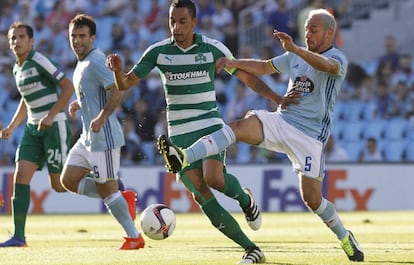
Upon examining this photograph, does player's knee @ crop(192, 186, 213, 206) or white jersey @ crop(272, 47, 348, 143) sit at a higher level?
white jersey @ crop(272, 47, 348, 143)

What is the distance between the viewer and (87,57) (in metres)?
11.7

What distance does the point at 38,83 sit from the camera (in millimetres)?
12688

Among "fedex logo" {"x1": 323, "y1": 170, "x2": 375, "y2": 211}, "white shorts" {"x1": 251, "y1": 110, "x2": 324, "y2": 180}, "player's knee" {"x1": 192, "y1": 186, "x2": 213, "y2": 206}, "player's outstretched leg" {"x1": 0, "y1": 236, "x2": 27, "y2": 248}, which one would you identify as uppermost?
"white shorts" {"x1": 251, "y1": 110, "x2": 324, "y2": 180}

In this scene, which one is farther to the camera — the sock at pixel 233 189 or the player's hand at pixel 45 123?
the player's hand at pixel 45 123

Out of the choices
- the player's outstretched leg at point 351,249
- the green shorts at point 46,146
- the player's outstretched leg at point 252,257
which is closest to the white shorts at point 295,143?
the player's outstretched leg at point 351,249

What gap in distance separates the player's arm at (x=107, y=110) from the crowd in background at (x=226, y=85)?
8.88 metres

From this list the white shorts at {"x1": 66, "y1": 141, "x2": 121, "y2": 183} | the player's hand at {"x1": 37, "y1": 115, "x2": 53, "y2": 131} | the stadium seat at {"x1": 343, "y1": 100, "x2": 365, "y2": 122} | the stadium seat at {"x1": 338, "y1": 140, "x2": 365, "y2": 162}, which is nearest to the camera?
the white shorts at {"x1": 66, "y1": 141, "x2": 121, "y2": 183}

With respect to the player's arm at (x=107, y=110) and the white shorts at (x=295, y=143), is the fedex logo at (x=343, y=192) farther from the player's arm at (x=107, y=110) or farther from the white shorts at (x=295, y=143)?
the white shorts at (x=295, y=143)

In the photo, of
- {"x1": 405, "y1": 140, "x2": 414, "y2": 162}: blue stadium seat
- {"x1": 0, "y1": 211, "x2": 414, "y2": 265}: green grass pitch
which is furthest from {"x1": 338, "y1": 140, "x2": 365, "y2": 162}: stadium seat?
{"x1": 0, "y1": 211, "x2": 414, "y2": 265}: green grass pitch

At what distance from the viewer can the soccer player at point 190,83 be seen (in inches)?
388

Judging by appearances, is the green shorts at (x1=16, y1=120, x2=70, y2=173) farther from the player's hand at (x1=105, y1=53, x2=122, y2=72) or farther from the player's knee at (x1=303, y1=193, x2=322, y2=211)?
the player's knee at (x1=303, y1=193, x2=322, y2=211)

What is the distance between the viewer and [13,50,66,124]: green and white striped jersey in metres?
12.6

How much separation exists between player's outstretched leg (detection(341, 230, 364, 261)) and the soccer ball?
1671mm

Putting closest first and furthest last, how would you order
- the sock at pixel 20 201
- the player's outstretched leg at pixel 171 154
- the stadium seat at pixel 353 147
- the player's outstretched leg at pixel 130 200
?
the player's outstretched leg at pixel 171 154, the player's outstretched leg at pixel 130 200, the sock at pixel 20 201, the stadium seat at pixel 353 147
